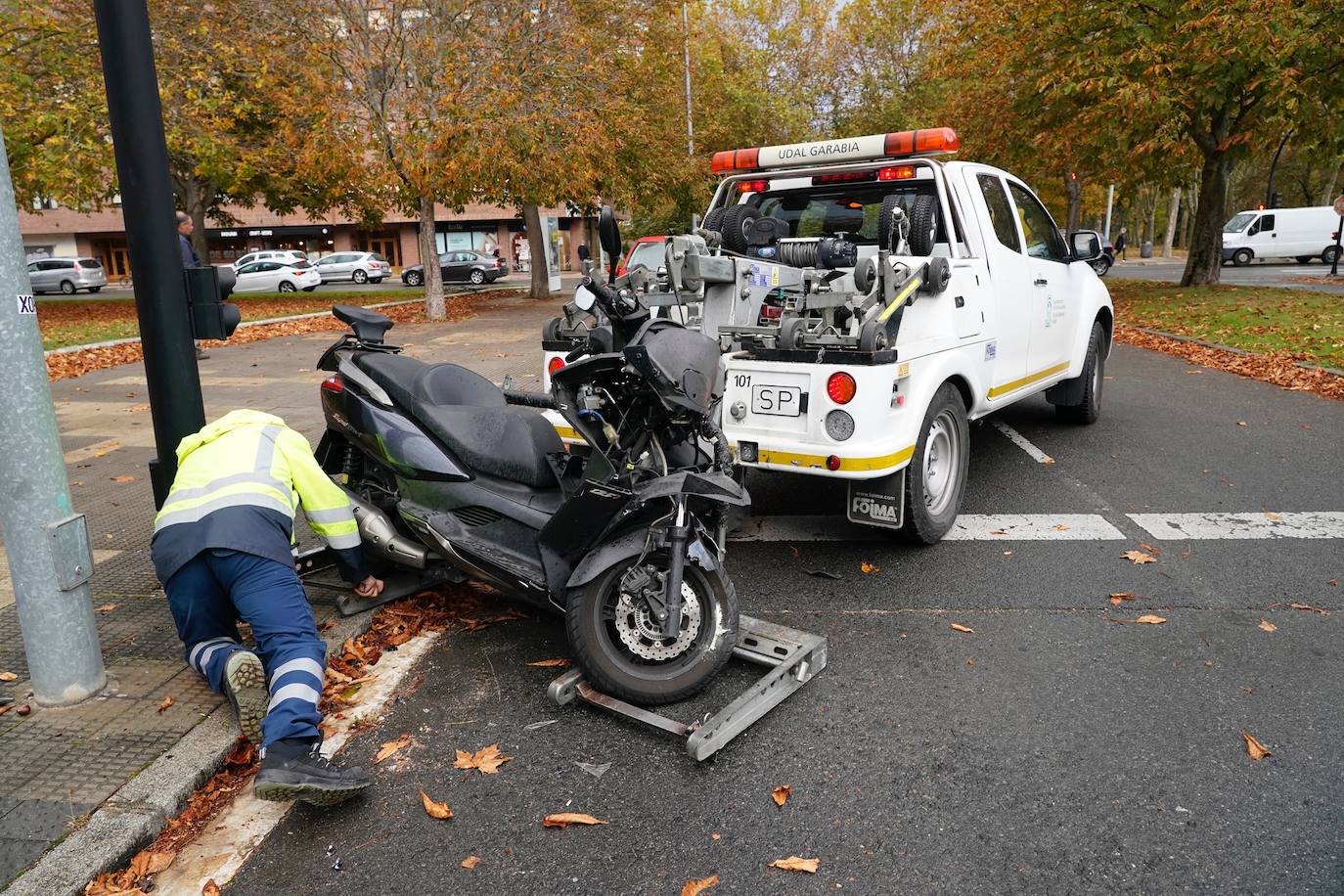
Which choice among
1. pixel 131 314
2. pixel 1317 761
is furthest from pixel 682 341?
pixel 131 314

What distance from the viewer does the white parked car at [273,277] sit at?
1393 inches

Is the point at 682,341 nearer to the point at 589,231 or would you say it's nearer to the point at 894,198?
the point at 894,198

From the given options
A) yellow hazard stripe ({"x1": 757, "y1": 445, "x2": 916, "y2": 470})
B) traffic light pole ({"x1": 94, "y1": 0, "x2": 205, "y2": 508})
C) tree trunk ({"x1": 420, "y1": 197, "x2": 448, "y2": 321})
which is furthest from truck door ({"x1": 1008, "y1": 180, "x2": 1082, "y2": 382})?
tree trunk ({"x1": 420, "y1": 197, "x2": 448, "y2": 321})

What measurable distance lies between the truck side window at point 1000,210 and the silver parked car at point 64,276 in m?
40.8

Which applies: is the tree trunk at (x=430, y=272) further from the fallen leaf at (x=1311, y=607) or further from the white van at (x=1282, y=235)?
the white van at (x=1282, y=235)

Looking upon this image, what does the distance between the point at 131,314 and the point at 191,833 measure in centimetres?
2391

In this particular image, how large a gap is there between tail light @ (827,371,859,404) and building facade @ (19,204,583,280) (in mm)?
49558

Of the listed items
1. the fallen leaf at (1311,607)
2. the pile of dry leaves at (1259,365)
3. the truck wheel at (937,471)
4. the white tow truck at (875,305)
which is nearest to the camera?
the fallen leaf at (1311,607)

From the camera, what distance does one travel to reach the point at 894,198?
5984 mm

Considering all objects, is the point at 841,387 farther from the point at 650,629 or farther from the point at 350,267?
the point at 350,267

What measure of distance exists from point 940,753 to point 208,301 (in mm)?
3609

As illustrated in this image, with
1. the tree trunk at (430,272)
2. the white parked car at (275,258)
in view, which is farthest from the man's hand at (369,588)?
the white parked car at (275,258)

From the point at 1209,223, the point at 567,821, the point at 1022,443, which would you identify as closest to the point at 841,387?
the point at 567,821

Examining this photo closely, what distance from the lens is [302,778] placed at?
114 inches
